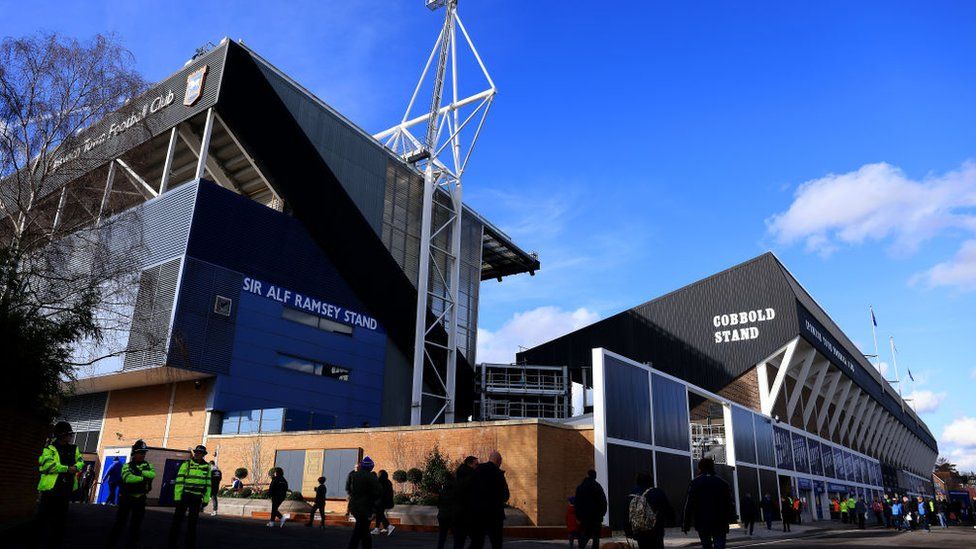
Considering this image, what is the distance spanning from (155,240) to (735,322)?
34.1 meters

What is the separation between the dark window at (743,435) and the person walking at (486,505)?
2497 centimetres

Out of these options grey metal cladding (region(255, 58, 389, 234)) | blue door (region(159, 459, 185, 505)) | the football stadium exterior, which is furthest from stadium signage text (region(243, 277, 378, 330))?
the football stadium exterior

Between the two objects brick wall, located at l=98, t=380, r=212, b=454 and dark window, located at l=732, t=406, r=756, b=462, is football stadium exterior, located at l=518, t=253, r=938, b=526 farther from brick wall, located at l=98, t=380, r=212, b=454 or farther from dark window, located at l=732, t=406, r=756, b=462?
brick wall, located at l=98, t=380, r=212, b=454

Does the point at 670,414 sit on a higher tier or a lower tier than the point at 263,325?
lower

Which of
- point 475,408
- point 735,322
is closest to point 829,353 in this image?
point 735,322

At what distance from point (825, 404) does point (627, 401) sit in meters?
35.4

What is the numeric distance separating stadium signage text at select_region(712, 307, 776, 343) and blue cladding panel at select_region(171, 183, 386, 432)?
22.2 metres

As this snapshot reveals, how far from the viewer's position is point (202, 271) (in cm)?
3059

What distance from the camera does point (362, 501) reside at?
9953 millimetres

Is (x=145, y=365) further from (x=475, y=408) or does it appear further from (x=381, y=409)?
(x=475, y=408)

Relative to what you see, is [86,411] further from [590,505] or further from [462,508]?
[462,508]

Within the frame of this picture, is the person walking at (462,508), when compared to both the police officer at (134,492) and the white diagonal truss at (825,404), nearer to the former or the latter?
the police officer at (134,492)

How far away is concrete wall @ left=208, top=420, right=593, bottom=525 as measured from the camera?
20.4 metres

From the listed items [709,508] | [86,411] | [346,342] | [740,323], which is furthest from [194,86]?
[740,323]
